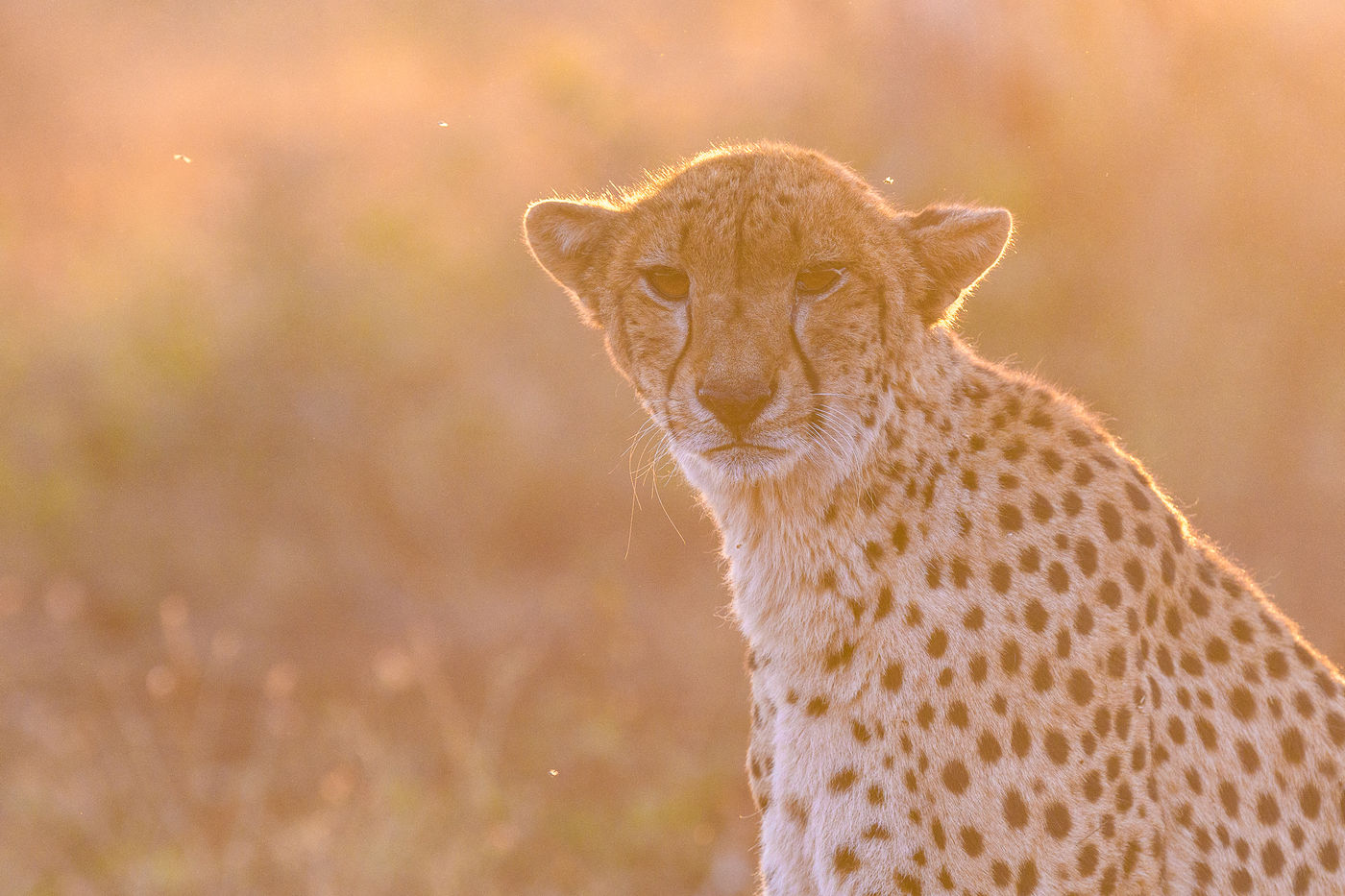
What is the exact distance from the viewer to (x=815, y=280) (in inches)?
108

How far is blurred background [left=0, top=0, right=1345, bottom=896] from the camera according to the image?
5188 millimetres

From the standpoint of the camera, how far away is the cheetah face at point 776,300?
2.64 metres

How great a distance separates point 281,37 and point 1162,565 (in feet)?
46.4

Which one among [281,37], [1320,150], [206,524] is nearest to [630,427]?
[206,524]

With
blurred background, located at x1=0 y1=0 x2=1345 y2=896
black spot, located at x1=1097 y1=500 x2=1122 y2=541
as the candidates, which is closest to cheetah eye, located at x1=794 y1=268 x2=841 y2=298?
black spot, located at x1=1097 y1=500 x2=1122 y2=541

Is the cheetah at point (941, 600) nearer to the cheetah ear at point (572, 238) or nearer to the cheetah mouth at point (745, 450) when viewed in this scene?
the cheetah mouth at point (745, 450)

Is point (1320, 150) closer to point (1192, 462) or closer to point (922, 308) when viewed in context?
point (1192, 462)

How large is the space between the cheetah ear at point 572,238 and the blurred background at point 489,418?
1309 millimetres

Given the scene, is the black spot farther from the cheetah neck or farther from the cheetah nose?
the cheetah nose

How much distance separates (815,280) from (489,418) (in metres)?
4.50

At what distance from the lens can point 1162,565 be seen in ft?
8.95

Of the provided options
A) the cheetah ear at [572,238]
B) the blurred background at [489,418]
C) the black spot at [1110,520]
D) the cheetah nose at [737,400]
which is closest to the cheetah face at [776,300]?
the cheetah nose at [737,400]

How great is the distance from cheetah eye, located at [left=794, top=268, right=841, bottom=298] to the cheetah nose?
0.26m

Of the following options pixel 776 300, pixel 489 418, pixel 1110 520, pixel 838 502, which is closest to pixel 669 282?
pixel 776 300
